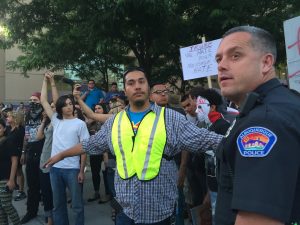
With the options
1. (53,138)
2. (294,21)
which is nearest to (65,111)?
(53,138)

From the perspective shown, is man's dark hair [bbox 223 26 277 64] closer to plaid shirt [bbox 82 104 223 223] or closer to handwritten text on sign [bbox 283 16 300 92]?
plaid shirt [bbox 82 104 223 223]

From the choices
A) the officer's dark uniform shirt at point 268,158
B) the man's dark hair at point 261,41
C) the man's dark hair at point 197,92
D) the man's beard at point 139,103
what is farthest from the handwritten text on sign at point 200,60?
the officer's dark uniform shirt at point 268,158

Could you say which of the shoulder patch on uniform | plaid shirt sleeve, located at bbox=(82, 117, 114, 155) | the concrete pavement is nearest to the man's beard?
plaid shirt sleeve, located at bbox=(82, 117, 114, 155)

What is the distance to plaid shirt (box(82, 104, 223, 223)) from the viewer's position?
2.89m

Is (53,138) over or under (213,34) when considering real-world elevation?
under

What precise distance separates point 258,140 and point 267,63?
388mm

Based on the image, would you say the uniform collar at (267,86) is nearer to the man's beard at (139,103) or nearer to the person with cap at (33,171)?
the man's beard at (139,103)

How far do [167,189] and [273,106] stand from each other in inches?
71.0

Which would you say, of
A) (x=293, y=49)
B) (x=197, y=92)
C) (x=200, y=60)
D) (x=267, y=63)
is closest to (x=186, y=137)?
(x=197, y=92)

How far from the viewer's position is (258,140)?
3.95 ft

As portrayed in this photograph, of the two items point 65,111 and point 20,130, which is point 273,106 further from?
point 20,130

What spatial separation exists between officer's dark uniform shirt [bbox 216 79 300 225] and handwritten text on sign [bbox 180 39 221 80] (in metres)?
3.96

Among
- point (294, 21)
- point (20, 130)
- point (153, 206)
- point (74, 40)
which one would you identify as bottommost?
point (153, 206)

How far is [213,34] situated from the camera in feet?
29.5
